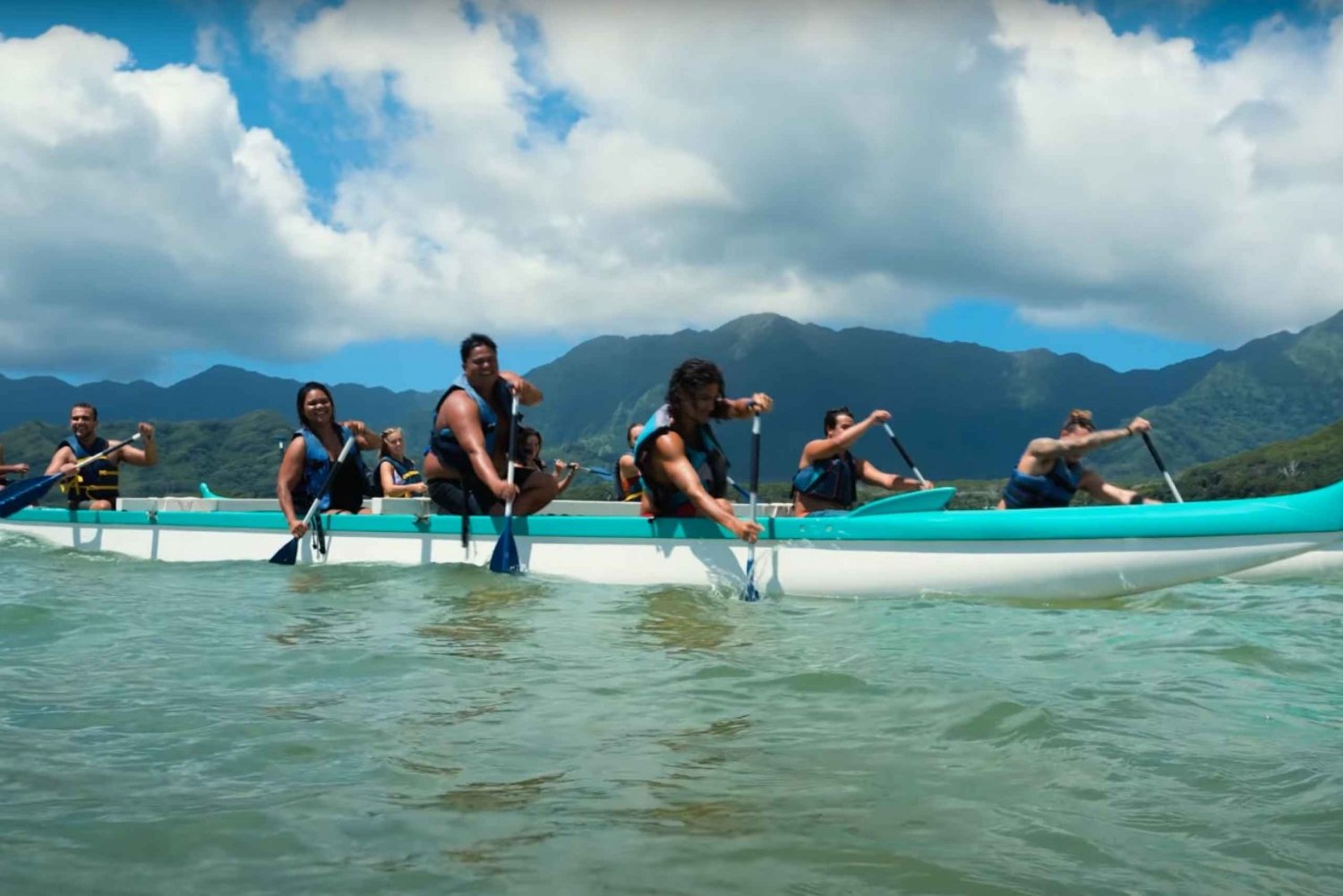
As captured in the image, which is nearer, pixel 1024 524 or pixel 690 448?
pixel 1024 524

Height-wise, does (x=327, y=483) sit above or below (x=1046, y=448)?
below

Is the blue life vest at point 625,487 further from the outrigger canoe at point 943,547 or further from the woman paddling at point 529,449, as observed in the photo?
the outrigger canoe at point 943,547

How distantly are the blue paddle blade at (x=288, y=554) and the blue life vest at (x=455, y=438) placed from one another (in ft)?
5.64

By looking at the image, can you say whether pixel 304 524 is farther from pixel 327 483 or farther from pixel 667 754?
pixel 667 754

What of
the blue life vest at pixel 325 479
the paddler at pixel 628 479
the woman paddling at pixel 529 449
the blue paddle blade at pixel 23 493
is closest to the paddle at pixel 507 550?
the woman paddling at pixel 529 449

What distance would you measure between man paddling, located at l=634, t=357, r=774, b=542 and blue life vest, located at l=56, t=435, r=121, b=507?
8.86m

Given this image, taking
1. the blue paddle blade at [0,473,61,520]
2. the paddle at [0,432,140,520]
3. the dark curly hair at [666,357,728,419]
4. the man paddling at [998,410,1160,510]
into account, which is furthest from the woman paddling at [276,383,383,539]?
the man paddling at [998,410,1160,510]

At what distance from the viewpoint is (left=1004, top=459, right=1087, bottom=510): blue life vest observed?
9766mm

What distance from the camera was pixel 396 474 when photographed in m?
13.7

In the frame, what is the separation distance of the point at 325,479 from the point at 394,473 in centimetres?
355

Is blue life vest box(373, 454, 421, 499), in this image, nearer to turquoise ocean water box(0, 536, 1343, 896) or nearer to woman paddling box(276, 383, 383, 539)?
woman paddling box(276, 383, 383, 539)

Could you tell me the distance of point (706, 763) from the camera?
3.57m

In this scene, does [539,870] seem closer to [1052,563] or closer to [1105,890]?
[1105,890]

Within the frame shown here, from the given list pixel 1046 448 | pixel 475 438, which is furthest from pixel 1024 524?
pixel 475 438
